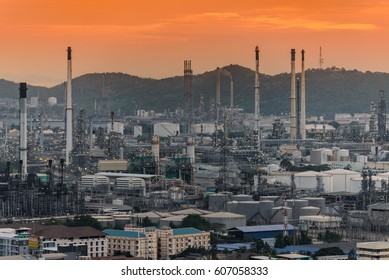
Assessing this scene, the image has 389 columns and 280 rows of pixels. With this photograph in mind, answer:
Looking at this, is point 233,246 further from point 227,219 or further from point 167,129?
point 167,129

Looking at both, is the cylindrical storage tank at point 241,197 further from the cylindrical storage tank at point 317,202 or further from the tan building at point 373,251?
the tan building at point 373,251

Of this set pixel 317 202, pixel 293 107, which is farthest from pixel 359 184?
pixel 293 107

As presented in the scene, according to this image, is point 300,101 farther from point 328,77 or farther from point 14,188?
point 14,188

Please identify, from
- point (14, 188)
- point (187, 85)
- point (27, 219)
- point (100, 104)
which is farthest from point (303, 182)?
point (100, 104)

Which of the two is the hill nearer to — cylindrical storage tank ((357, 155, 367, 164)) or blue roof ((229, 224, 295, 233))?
cylindrical storage tank ((357, 155, 367, 164))

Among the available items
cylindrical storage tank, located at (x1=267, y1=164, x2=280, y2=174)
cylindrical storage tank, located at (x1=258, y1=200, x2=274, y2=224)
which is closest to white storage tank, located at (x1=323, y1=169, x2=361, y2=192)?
cylindrical storage tank, located at (x1=267, y1=164, x2=280, y2=174)

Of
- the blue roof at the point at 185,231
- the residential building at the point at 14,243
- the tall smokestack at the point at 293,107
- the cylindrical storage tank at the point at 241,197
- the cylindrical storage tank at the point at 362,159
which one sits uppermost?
the tall smokestack at the point at 293,107

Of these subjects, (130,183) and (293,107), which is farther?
(293,107)

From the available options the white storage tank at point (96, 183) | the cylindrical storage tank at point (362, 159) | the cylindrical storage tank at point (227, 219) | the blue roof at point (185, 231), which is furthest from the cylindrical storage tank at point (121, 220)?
the cylindrical storage tank at point (362, 159)
